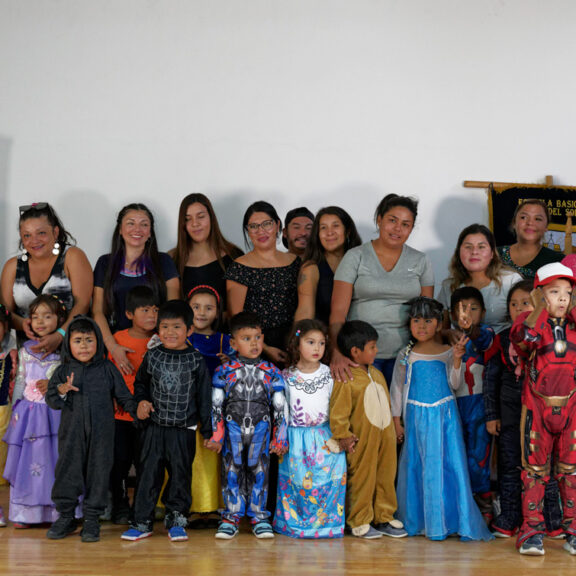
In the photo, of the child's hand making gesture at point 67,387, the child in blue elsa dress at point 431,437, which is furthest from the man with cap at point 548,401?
the child's hand making gesture at point 67,387

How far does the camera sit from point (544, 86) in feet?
16.8

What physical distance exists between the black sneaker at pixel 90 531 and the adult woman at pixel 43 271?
3.76 ft

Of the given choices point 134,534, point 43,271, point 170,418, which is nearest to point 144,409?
point 170,418

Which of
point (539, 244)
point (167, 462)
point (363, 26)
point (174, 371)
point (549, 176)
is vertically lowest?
point (167, 462)

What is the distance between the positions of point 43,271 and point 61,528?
143cm

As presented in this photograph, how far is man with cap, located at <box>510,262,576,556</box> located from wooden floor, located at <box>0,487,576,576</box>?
0.18 meters

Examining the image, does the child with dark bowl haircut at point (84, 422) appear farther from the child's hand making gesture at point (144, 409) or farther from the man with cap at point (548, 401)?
the man with cap at point (548, 401)

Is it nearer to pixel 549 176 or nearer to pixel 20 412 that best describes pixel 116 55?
pixel 20 412

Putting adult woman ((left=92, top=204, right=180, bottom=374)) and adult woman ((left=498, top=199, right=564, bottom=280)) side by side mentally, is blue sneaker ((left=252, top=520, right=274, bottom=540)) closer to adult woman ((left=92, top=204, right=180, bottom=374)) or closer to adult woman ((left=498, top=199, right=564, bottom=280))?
adult woman ((left=92, top=204, right=180, bottom=374))

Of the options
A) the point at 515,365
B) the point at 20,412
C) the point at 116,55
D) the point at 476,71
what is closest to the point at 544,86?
the point at 476,71

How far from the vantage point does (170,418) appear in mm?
3477

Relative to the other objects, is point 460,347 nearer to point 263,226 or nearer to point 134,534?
point 263,226

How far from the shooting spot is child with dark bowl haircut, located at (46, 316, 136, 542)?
3.42m

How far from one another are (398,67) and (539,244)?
1568mm
